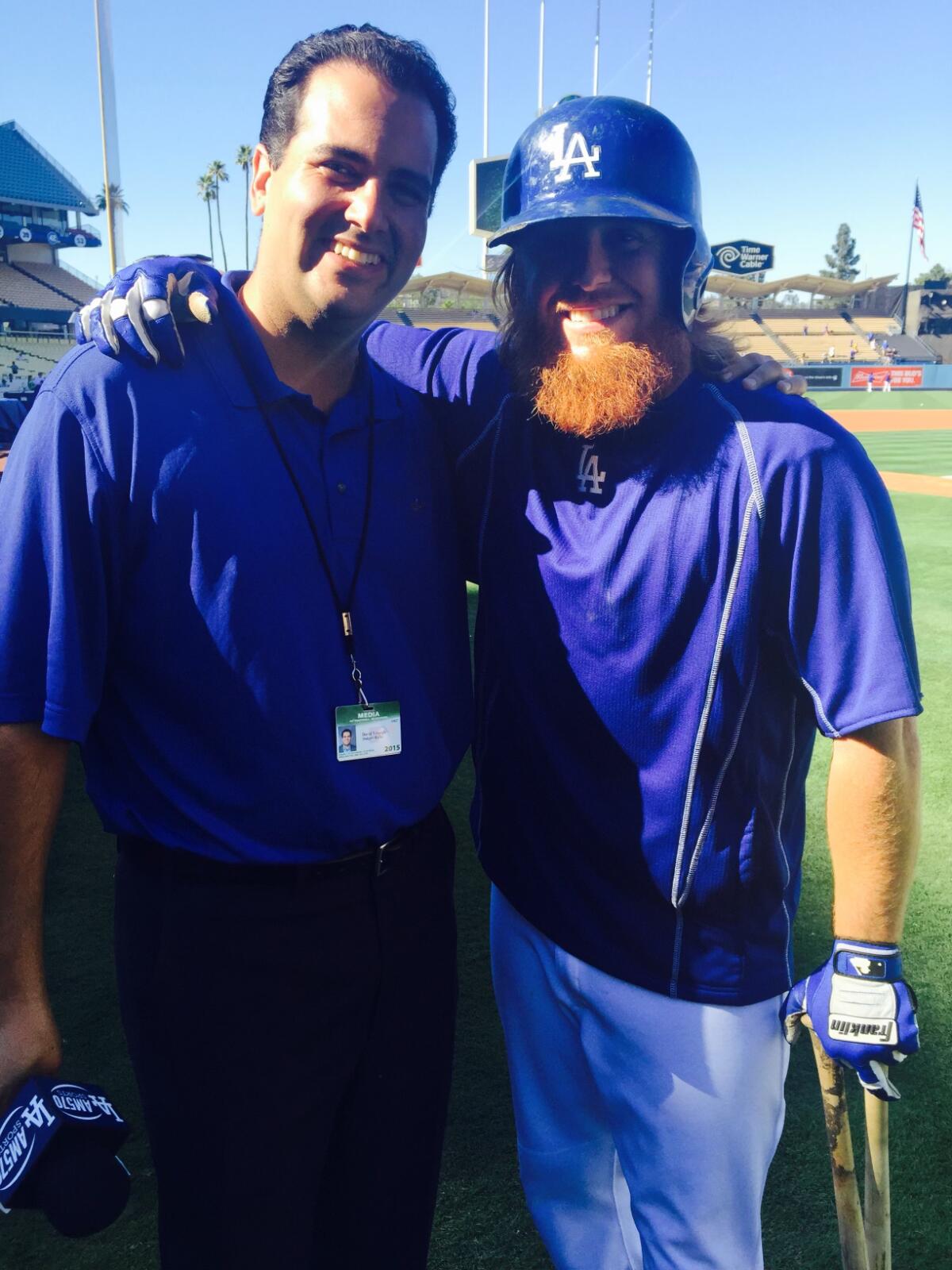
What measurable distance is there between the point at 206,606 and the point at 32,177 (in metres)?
61.5

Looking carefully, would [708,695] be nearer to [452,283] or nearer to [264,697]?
[264,697]

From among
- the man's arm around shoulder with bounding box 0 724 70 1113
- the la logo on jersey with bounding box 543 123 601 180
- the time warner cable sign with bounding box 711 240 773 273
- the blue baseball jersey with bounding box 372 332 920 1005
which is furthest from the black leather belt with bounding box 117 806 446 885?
the time warner cable sign with bounding box 711 240 773 273

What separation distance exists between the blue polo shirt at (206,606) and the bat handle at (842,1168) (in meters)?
1.09

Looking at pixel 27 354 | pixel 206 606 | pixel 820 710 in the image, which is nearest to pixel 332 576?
pixel 206 606

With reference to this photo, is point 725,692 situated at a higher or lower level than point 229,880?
higher

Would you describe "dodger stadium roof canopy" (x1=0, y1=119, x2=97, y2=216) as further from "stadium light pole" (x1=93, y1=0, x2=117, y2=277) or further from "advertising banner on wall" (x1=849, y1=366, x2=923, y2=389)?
"advertising banner on wall" (x1=849, y1=366, x2=923, y2=389)

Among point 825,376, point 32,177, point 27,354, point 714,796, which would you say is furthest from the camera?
point 32,177

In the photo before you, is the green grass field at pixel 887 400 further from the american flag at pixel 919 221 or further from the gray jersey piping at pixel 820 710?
the gray jersey piping at pixel 820 710

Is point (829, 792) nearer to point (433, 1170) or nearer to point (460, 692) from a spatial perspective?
point (460, 692)

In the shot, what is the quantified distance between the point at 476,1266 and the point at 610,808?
132cm

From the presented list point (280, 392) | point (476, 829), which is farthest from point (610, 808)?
point (280, 392)

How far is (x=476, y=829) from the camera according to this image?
2.56m

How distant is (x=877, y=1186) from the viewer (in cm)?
214

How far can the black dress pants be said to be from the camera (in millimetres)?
1861
